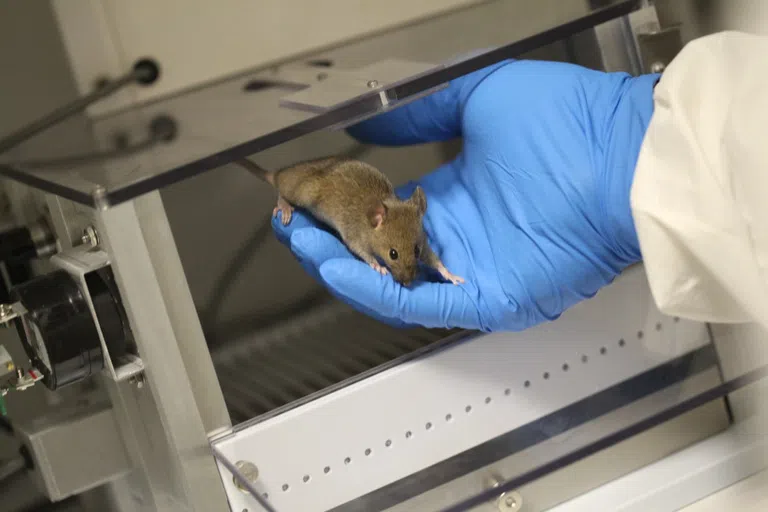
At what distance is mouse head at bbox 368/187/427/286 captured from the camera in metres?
0.78

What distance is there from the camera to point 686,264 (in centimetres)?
65

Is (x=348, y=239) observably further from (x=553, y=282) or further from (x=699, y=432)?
(x=699, y=432)

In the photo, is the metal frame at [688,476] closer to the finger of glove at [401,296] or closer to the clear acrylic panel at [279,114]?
the finger of glove at [401,296]

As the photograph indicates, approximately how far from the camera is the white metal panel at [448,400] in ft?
2.41

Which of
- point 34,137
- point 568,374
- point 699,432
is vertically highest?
point 34,137

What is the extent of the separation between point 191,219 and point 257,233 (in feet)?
0.25

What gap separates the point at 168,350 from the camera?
686mm

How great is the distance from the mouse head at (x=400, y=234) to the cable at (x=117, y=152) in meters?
0.20

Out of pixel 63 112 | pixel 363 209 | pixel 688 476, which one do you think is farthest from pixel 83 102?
pixel 688 476

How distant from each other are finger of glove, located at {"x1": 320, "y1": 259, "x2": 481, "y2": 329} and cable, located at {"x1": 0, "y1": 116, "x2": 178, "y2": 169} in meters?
0.19

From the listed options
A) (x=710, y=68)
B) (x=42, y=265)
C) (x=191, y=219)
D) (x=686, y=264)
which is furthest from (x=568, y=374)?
(x=42, y=265)

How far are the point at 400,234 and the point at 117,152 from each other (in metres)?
0.26

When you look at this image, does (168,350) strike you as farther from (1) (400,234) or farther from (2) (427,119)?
(2) (427,119)

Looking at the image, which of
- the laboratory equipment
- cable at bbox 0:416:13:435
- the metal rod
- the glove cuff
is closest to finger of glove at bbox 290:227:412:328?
the laboratory equipment
